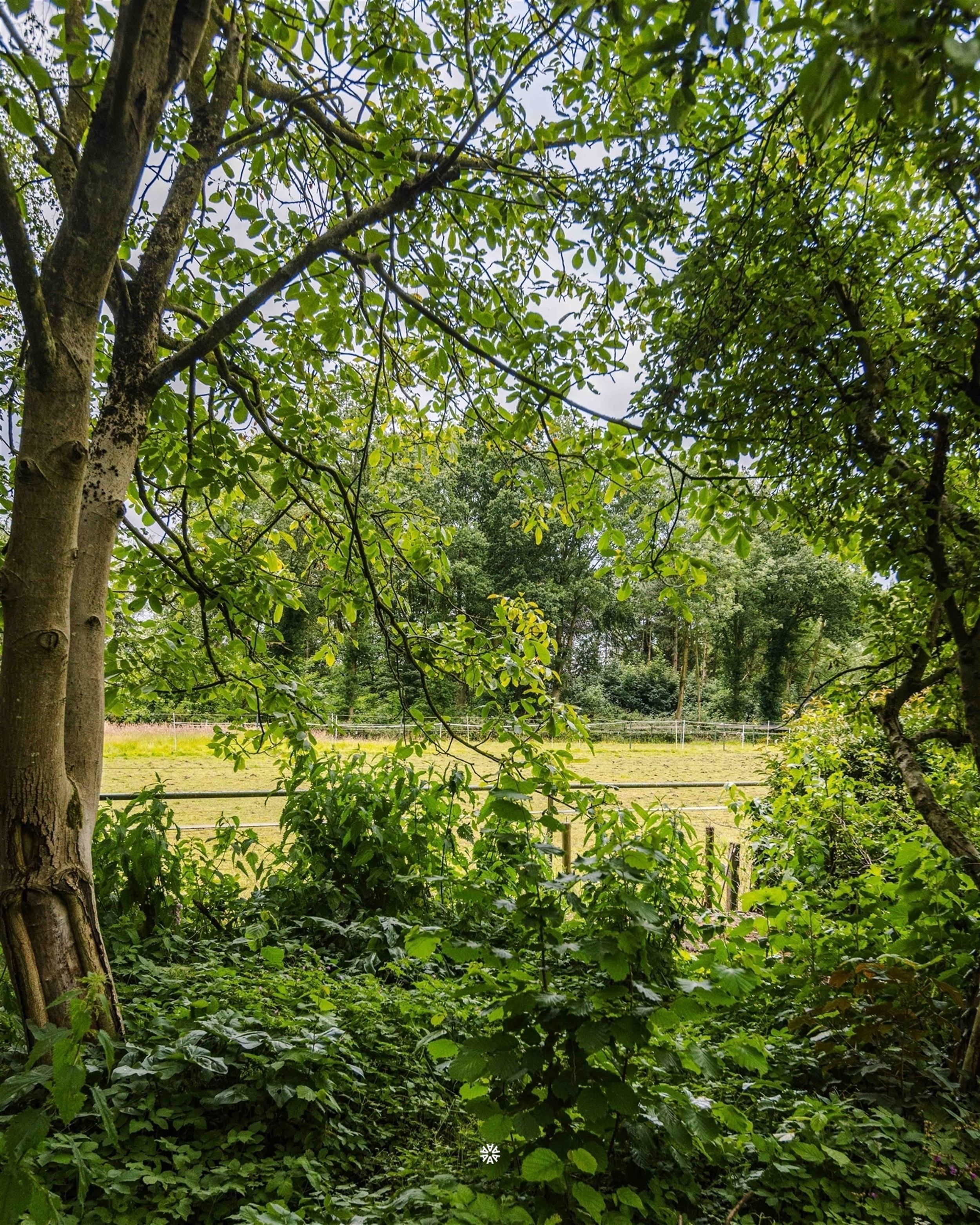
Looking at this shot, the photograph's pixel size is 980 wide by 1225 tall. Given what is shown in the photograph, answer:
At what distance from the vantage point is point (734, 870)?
6.11 m

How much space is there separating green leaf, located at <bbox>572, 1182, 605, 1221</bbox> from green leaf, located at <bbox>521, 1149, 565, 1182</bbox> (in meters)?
0.05

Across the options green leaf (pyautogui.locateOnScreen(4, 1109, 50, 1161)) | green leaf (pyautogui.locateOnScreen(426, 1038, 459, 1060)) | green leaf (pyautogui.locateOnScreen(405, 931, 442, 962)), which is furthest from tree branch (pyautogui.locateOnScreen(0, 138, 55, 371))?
green leaf (pyautogui.locateOnScreen(426, 1038, 459, 1060))

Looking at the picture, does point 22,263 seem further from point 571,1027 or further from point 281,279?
point 571,1027

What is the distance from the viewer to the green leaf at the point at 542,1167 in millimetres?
1518

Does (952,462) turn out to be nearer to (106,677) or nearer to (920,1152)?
(920,1152)

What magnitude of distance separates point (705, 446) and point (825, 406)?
52cm

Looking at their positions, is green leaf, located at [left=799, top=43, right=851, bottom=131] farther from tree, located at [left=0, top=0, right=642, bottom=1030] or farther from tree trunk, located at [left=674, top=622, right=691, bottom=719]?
tree trunk, located at [left=674, top=622, right=691, bottom=719]

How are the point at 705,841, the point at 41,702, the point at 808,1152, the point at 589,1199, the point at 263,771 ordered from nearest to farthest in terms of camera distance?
1. the point at 589,1199
2. the point at 808,1152
3. the point at 41,702
4. the point at 705,841
5. the point at 263,771

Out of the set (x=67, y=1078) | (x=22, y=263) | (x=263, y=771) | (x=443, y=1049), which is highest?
(x=22, y=263)

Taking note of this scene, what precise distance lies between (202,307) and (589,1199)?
4.59 meters

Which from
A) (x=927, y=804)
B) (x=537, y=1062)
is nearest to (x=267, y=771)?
(x=927, y=804)

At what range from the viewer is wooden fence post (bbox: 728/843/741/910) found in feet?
19.8

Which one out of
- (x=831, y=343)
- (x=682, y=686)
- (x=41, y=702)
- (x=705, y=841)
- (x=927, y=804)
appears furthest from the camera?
(x=682, y=686)

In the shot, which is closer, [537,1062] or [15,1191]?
[15,1191]
